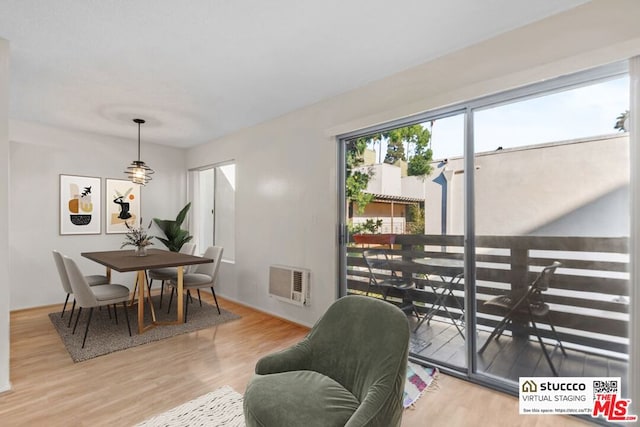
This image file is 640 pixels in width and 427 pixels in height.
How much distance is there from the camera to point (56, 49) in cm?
242

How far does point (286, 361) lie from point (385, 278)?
5.09ft

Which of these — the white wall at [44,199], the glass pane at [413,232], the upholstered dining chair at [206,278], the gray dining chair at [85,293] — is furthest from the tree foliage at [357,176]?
the white wall at [44,199]

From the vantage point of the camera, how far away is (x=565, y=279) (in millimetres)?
2080

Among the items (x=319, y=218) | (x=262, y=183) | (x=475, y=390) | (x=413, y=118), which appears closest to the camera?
(x=475, y=390)

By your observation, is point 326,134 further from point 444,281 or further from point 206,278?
point 206,278

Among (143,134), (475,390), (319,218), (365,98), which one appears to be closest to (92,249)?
(143,134)

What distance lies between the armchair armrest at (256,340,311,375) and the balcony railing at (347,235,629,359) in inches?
54.8

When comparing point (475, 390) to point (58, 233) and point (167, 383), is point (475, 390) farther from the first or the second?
point (58, 233)

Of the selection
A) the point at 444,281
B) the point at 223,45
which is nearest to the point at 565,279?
the point at 444,281

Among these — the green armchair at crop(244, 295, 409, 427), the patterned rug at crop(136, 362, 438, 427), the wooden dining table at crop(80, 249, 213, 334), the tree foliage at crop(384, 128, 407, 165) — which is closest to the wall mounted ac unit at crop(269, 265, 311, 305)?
the wooden dining table at crop(80, 249, 213, 334)

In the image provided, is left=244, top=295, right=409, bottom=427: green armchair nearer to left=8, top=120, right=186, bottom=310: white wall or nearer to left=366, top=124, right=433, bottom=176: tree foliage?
left=366, top=124, right=433, bottom=176: tree foliage

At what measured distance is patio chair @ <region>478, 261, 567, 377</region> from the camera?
2145mm

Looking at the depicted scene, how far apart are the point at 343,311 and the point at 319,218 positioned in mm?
1763

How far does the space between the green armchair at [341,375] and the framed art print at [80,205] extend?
4380 millimetres
